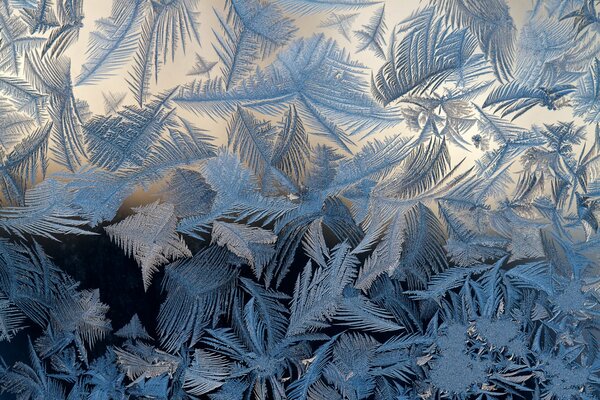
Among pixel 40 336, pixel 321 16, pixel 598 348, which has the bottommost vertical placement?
pixel 598 348

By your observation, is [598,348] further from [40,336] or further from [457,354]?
[40,336]

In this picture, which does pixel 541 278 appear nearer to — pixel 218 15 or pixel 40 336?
pixel 218 15

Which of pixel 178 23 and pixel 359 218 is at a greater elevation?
pixel 178 23

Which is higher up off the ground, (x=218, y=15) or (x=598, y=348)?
(x=218, y=15)

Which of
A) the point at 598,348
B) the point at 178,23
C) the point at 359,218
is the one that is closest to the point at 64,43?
the point at 178,23

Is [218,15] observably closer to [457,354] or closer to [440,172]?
[440,172]

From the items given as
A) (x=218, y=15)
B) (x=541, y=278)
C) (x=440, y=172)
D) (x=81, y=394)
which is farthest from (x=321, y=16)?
(x=81, y=394)

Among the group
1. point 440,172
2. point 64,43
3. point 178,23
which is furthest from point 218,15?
point 440,172

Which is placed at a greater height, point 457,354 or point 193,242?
point 193,242

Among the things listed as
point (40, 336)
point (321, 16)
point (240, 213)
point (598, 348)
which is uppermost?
point (321, 16)
